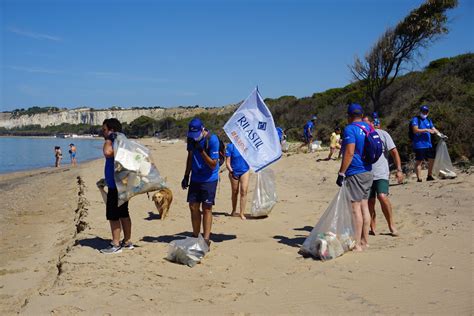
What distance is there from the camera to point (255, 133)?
21.3 feet

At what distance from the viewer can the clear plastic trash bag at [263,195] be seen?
816 cm

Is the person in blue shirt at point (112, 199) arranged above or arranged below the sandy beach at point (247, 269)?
above

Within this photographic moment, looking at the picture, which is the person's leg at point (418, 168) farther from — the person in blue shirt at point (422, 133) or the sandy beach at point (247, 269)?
the sandy beach at point (247, 269)

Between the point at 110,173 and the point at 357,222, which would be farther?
the point at 110,173

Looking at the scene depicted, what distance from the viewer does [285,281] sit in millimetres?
4652

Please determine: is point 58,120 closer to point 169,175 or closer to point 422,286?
Result: point 169,175

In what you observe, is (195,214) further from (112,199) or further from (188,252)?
(112,199)

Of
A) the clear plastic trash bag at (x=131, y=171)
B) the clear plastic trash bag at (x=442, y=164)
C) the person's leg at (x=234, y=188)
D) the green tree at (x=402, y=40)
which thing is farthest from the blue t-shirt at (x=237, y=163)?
the green tree at (x=402, y=40)

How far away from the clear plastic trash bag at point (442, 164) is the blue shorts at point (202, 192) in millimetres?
6396

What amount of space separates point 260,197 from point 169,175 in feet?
29.7

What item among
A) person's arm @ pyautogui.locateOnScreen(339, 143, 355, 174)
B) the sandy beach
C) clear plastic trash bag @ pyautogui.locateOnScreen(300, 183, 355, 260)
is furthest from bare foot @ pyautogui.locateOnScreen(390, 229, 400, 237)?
person's arm @ pyautogui.locateOnScreen(339, 143, 355, 174)

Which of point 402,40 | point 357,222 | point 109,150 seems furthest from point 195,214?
point 402,40

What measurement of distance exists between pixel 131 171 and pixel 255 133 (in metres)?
1.83

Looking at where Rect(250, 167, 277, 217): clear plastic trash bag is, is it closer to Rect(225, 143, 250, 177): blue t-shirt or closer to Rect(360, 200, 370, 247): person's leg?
Rect(225, 143, 250, 177): blue t-shirt
